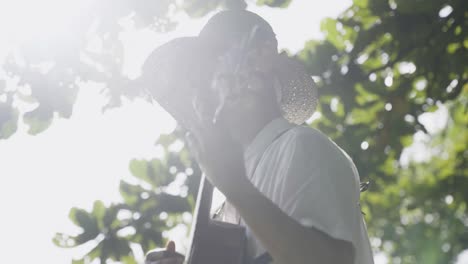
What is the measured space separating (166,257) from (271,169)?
385 mm

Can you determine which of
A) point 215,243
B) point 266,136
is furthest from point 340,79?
point 215,243

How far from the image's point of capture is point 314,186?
133 centimetres

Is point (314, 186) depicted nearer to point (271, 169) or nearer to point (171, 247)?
point (271, 169)

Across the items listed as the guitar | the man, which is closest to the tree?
the man

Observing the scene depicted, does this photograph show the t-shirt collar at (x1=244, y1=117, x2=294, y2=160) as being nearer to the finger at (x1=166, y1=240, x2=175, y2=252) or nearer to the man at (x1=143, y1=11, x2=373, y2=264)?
the man at (x1=143, y1=11, x2=373, y2=264)

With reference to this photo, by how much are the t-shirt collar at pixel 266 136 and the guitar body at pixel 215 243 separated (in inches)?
10.7

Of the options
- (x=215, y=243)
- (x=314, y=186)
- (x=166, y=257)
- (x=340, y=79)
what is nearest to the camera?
(x=314, y=186)

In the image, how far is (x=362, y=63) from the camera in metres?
4.12

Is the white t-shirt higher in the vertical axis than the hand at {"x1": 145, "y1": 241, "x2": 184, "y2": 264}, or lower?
higher

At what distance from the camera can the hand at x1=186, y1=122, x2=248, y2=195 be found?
1212 millimetres

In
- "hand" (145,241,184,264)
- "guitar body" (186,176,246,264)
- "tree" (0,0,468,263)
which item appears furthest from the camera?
"tree" (0,0,468,263)

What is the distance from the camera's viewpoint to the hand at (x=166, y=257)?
1.64 metres

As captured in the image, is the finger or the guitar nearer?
the guitar

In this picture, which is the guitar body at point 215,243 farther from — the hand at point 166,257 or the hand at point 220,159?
the hand at point 220,159
